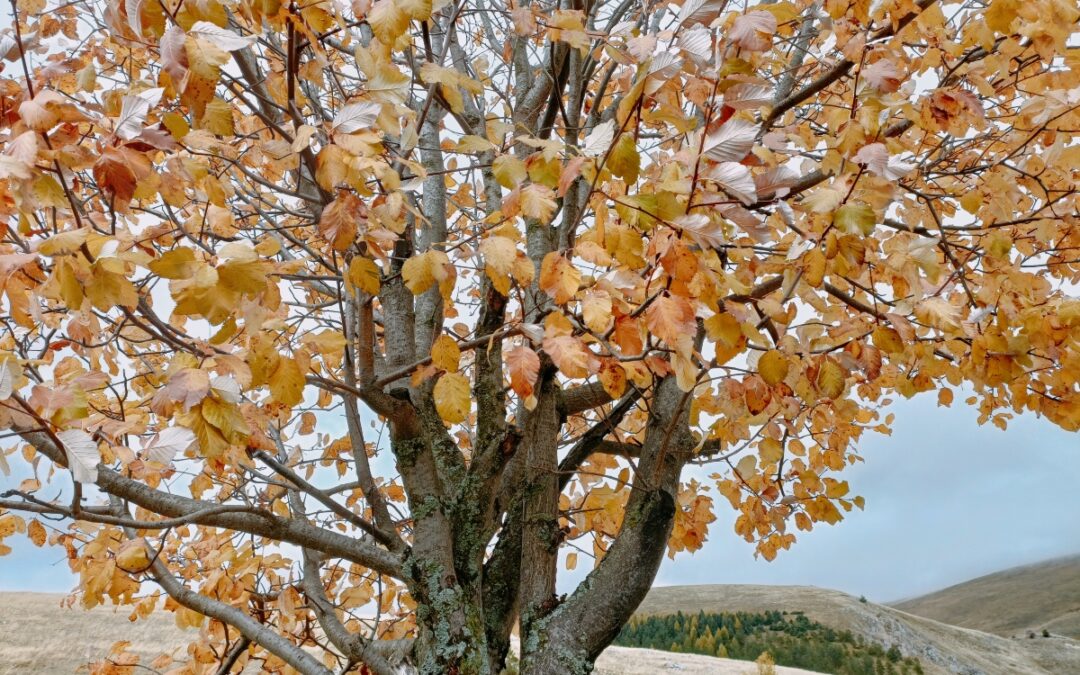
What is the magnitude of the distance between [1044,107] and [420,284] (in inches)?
96.5

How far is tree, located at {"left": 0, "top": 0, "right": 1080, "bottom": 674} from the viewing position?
1843 millimetres

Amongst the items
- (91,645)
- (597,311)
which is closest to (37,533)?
(597,311)

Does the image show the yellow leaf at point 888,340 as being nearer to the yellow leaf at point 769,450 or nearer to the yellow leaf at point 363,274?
the yellow leaf at point 769,450

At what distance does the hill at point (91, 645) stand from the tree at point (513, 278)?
660 centimetres

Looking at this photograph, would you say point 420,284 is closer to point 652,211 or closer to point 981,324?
point 652,211

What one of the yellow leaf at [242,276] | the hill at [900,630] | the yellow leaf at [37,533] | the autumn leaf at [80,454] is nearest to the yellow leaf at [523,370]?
the yellow leaf at [242,276]

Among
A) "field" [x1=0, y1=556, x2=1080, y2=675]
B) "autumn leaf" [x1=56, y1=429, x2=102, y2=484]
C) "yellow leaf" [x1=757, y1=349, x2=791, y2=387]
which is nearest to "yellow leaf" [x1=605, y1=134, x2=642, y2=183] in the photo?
"yellow leaf" [x1=757, y1=349, x2=791, y2=387]

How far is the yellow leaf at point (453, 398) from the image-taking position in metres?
2.18

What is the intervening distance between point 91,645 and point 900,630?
15.2 m

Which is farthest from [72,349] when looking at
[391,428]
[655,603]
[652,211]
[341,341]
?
[655,603]

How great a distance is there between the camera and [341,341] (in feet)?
7.75

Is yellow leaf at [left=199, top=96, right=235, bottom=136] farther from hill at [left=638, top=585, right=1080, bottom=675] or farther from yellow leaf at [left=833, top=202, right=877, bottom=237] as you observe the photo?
hill at [left=638, top=585, right=1080, bottom=675]

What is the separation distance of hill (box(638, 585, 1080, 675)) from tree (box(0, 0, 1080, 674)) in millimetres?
10806

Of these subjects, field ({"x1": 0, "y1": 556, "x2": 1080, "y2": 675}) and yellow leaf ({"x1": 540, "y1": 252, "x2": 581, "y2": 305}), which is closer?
yellow leaf ({"x1": 540, "y1": 252, "x2": 581, "y2": 305})
